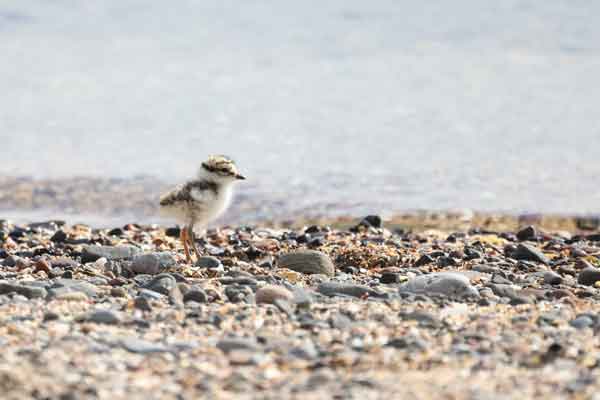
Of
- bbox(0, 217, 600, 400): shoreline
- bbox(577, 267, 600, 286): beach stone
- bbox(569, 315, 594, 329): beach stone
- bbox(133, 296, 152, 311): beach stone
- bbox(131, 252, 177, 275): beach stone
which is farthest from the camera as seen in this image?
bbox(131, 252, 177, 275): beach stone

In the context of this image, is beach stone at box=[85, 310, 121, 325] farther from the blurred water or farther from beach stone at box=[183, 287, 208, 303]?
the blurred water

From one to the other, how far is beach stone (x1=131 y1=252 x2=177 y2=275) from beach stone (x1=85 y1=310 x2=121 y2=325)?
5.62ft

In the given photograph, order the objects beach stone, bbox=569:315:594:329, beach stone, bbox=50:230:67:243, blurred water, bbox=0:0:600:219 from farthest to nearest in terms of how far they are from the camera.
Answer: blurred water, bbox=0:0:600:219
beach stone, bbox=50:230:67:243
beach stone, bbox=569:315:594:329

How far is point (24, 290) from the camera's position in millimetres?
5852

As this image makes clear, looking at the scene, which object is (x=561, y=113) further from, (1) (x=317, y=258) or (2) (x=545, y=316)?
(2) (x=545, y=316)

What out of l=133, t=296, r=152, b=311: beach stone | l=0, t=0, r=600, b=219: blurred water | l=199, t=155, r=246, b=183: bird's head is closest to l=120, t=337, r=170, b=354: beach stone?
l=133, t=296, r=152, b=311: beach stone

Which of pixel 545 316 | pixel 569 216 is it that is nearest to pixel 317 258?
pixel 545 316

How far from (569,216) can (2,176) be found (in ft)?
25.3

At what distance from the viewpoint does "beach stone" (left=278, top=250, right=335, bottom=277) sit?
7.06 m

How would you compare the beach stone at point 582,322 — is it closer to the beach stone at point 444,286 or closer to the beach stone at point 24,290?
the beach stone at point 444,286

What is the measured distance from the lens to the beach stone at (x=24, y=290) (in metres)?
5.82

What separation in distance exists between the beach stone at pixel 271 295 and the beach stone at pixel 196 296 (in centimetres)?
31

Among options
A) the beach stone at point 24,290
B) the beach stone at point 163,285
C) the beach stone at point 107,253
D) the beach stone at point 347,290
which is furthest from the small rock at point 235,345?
the beach stone at point 107,253

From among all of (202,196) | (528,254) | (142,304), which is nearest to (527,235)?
(528,254)
